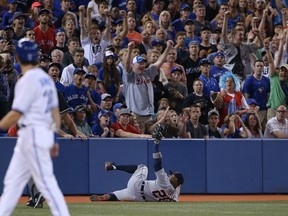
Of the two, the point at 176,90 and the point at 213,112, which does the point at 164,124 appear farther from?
the point at 176,90

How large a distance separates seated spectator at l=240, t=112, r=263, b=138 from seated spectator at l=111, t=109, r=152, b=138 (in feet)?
6.34

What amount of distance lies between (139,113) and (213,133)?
1389mm

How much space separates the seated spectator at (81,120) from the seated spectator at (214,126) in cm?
218

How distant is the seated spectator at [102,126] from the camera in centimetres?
1609

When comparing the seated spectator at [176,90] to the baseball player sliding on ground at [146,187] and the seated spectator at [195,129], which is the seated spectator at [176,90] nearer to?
the seated spectator at [195,129]

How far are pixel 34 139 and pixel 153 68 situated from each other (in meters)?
8.76

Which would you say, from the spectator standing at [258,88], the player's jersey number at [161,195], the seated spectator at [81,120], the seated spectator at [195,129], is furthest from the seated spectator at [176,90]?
the player's jersey number at [161,195]

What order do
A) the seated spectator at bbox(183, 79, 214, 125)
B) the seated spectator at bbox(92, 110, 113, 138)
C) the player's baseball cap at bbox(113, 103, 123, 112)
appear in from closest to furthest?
1. the seated spectator at bbox(92, 110, 113, 138)
2. the player's baseball cap at bbox(113, 103, 123, 112)
3. the seated spectator at bbox(183, 79, 214, 125)

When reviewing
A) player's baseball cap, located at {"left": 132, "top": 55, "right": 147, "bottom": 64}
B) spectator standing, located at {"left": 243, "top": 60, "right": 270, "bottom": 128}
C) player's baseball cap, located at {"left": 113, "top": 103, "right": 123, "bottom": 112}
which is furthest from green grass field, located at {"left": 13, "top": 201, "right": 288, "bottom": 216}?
spectator standing, located at {"left": 243, "top": 60, "right": 270, "bottom": 128}

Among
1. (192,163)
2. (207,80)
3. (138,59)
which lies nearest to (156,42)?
(207,80)

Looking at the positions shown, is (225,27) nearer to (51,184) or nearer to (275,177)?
(275,177)

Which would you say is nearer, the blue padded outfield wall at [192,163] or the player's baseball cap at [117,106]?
the blue padded outfield wall at [192,163]

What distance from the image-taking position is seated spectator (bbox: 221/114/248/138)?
55.2ft

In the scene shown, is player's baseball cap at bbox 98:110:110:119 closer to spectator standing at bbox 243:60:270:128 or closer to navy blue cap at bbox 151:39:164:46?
navy blue cap at bbox 151:39:164:46
